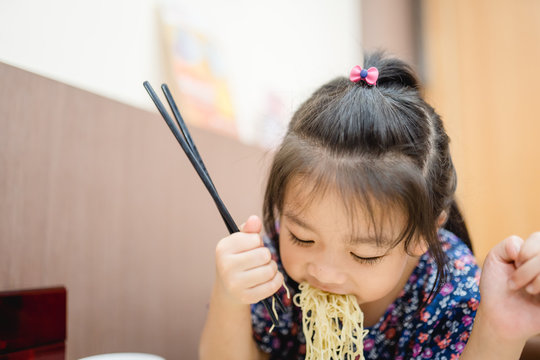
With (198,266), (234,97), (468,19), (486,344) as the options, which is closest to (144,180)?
(198,266)

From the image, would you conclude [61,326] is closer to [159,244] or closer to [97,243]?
[97,243]

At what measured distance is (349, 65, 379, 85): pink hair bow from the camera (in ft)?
2.58

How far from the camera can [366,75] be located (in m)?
0.79

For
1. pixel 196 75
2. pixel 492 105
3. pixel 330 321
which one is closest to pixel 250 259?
pixel 330 321

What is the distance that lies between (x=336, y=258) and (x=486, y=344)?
298mm

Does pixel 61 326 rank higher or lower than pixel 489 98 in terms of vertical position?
lower

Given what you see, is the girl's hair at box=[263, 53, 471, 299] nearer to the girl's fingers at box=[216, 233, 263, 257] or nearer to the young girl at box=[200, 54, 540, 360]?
the young girl at box=[200, 54, 540, 360]

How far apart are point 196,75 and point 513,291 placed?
1.02m

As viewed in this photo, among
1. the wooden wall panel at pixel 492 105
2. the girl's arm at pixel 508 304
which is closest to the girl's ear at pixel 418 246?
the girl's arm at pixel 508 304

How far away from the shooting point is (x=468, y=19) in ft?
8.66

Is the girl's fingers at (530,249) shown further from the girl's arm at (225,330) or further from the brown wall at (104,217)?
the brown wall at (104,217)

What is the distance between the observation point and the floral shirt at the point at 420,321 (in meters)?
0.87

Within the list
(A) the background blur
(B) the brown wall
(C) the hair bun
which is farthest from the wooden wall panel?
(B) the brown wall

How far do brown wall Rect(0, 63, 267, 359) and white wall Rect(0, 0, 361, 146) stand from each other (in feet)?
0.34
